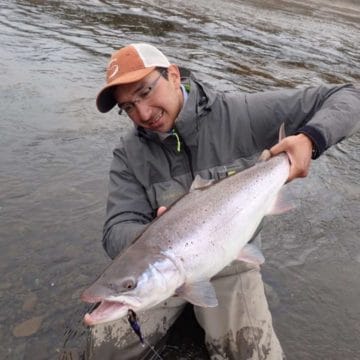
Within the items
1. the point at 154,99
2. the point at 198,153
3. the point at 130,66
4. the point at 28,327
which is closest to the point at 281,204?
the point at 198,153

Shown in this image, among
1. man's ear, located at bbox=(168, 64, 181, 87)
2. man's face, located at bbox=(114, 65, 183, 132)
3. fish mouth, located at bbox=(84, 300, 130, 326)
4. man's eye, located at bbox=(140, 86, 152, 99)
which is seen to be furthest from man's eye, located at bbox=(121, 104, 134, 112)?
fish mouth, located at bbox=(84, 300, 130, 326)

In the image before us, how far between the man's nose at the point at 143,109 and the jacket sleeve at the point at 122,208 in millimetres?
451

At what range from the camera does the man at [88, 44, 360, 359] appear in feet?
10.6

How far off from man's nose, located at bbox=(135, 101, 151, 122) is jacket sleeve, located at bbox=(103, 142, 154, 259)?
1.48 ft

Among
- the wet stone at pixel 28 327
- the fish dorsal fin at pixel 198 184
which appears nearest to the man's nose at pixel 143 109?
the fish dorsal fin at pixel 198 184

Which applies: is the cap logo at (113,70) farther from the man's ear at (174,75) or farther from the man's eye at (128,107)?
the man's ear at (174,75)

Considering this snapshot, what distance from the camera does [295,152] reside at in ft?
9.77

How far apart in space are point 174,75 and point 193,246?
128 centimetres

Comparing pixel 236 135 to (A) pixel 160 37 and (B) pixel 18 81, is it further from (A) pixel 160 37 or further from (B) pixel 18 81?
(A) pixel 160 37

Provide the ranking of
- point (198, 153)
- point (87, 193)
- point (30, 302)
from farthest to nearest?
point (87, 193), point (30, 302), point (198, 153)

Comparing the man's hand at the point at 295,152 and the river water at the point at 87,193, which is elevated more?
the man's hand at the point at 295,152

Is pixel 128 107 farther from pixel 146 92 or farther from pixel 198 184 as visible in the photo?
pixel 198 184

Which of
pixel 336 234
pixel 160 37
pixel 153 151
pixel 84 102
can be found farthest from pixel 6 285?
pixel 160 37

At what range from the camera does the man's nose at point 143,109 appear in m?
3.15
